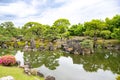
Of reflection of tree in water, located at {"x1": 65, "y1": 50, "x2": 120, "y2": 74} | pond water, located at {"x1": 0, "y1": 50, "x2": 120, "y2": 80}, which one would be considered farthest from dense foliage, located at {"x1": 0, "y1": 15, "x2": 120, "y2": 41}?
pond water, located at {"x1": 0, "y1": 50, "x2": 120, "y2": 80}

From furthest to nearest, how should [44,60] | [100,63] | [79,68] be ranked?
[44,60], [100,63], [79,68]

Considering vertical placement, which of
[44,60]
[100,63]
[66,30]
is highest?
[66,30]

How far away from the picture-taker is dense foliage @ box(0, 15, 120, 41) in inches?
2343

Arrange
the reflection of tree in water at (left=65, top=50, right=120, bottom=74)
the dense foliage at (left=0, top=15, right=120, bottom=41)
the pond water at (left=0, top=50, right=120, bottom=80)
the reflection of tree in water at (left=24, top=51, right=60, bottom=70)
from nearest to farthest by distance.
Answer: the pond water at (left=0, top=50, right=120, bottom=80)
the reflection of tree in water at (left=65, top=50, right=120, bottom=74)
the reflection of tree in water at (left=24, top=51, right=60, bottom=70)
the dense foliage at (left=0, top=15, right=120, bottom=41)

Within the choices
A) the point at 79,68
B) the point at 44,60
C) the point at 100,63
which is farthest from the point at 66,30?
the point at 79,68

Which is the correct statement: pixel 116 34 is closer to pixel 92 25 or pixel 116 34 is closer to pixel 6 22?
pixel 92 25

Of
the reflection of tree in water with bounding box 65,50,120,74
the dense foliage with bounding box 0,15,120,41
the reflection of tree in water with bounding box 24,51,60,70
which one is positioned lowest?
the reflection of tree in water with bounding box 65,50,120,74

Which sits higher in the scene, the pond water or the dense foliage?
the dense foliage

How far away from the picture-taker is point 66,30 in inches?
3140

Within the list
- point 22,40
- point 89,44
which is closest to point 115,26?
point 89,44

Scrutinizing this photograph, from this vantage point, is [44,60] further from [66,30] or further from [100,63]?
[66,30]

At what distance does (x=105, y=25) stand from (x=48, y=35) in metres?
18.6

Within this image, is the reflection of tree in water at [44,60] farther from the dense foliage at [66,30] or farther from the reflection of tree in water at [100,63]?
the dense foliage at [66,30]

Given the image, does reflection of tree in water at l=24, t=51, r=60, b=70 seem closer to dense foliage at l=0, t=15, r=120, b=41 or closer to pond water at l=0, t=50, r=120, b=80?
pond water at l=0, t=50, r=120, b=80
